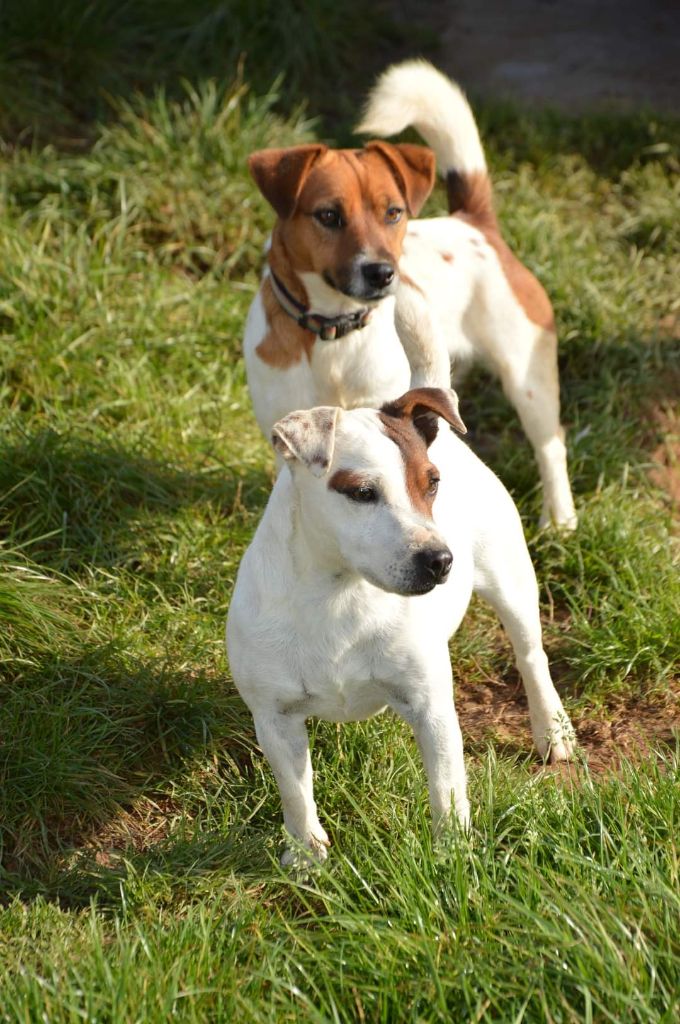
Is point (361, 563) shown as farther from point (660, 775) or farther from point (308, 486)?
point (660, 775)

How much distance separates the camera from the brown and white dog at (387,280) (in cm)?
429

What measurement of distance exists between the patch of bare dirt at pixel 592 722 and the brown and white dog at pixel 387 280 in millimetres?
964

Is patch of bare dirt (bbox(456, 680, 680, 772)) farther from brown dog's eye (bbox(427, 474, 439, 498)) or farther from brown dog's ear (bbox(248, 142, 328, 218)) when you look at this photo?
brown dog's ear (bbox(248, 142, 328, 218))

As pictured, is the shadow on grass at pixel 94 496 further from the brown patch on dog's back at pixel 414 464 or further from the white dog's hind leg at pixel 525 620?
the brown patch on dog's back at pixel 414 464

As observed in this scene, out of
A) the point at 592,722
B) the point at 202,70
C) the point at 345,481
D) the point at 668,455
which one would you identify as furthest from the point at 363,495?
the point at 202,70

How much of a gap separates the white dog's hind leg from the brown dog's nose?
3.21 ft

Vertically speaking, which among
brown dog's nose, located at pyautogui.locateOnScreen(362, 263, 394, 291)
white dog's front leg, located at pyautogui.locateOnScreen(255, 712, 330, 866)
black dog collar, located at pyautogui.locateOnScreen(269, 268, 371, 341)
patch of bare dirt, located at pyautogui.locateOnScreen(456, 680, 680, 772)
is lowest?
patch of bare dirt, located at pyautogui.locateOnScreen(456, 680, 680, 772)

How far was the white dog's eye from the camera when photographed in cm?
290

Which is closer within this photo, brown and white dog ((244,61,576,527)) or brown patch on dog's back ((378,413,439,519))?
brown patch on dog's back ((378,413,439,519))

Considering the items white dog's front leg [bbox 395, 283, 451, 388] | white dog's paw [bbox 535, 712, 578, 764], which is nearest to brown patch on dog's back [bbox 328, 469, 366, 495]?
white dog's front leg [bbox 395, 283, 451, 388]

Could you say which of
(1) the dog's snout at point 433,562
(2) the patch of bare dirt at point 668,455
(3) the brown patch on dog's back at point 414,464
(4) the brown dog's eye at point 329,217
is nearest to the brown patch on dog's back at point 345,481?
(3) the brown patch on dog's back at point 414,464

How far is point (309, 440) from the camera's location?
9.50 feet

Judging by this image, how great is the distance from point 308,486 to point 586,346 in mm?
3125

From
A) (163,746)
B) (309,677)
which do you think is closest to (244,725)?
(163,746)
